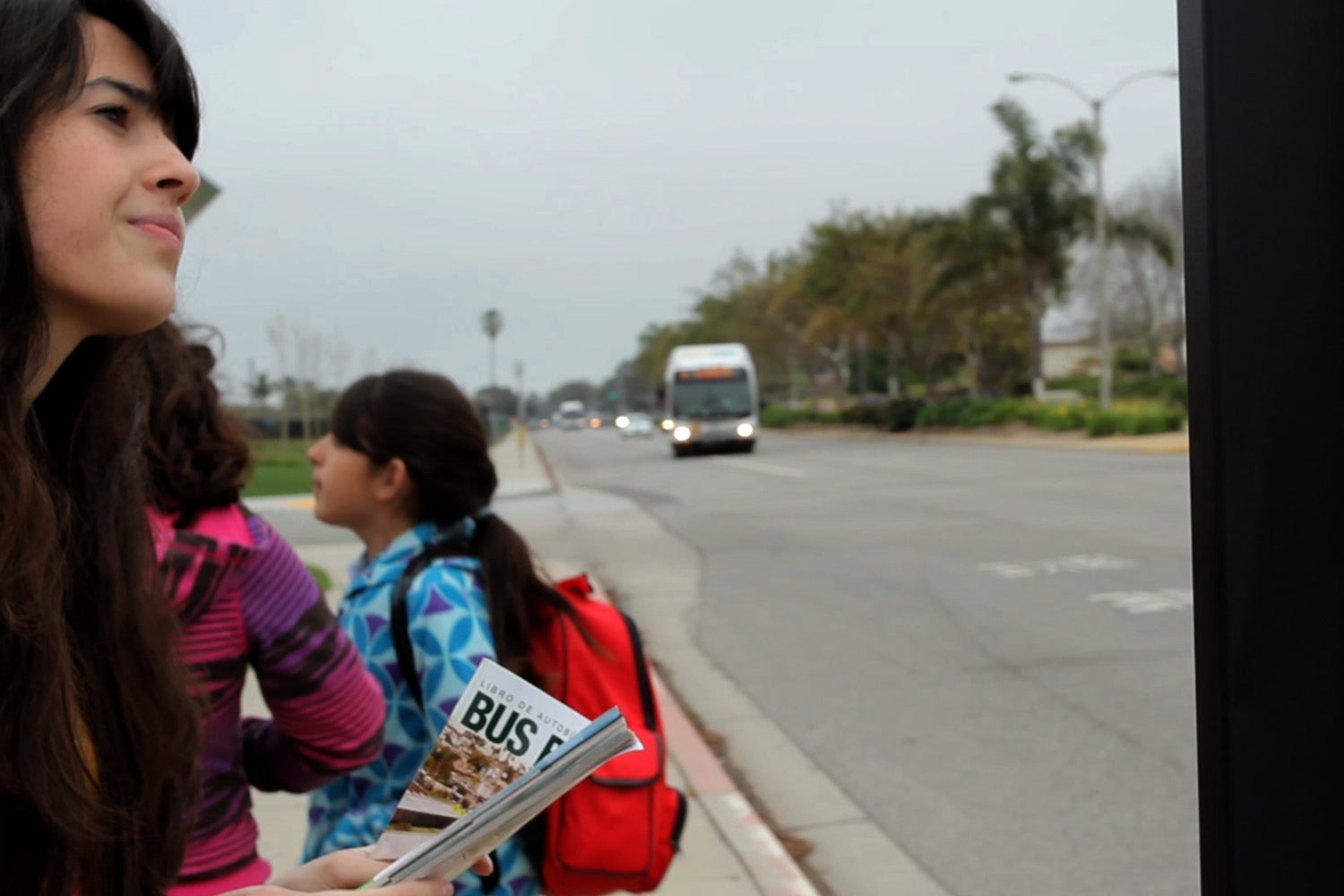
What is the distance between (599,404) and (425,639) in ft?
540

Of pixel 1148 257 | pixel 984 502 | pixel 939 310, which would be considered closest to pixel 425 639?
pixel 984 502

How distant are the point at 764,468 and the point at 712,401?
32.1ft

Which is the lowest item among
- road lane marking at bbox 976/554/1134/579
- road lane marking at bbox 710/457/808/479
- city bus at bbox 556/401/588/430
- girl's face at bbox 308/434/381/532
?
city bus at bbox 556/401/588/430

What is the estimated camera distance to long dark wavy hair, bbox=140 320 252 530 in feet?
6.21

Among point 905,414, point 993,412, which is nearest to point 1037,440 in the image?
point 993,412

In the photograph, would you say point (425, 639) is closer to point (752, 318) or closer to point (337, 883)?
point (337, 883)

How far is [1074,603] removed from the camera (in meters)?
8.82

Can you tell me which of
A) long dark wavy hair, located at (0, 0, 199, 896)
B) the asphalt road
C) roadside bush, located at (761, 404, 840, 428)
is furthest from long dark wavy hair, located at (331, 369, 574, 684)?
roadside bush, located at (761, 404, 840, 428)

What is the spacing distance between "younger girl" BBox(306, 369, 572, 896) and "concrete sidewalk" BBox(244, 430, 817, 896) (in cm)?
185

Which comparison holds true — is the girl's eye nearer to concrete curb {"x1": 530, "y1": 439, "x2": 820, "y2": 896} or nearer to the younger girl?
the younger girl

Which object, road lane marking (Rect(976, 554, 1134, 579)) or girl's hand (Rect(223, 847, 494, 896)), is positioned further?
road lane marking (Rect(976, 554, 1134, 579))

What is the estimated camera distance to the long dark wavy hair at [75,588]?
125 centimetres

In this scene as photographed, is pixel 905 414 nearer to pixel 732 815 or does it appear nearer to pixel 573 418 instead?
pixel 732 815

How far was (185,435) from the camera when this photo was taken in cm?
197
